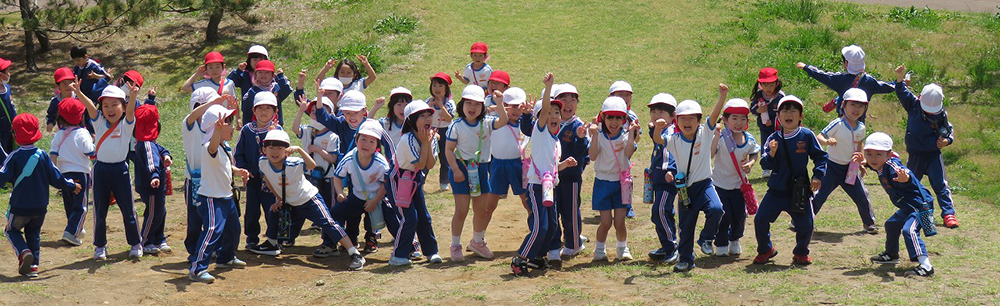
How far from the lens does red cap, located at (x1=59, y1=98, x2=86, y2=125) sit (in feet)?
27.7

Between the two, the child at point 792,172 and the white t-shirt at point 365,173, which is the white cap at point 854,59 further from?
the white t-shirt at point 365,173

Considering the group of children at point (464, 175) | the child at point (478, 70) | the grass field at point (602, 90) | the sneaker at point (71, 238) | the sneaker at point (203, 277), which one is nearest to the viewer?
the grass field at point (602, 90)

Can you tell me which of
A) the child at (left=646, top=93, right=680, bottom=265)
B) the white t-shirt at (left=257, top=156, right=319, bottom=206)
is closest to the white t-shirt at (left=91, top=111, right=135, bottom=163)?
the white t-shirt at (left=257, top=156, right=319, bottom=206)

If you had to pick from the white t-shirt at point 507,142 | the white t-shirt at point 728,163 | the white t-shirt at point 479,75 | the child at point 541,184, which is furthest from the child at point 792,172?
the white t-shirt at point 479,75

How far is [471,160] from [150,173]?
9.26 ft

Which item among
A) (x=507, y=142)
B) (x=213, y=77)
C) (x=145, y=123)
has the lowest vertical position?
(x=507, y=142)

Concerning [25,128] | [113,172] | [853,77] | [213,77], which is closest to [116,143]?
[113,172]

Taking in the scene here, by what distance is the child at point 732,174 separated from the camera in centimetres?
839

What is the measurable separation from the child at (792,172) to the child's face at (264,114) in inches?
168

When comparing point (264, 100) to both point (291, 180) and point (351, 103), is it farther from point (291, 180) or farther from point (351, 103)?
point (351, 103)

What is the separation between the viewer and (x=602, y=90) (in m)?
16.4

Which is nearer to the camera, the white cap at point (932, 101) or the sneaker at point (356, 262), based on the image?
the sneaker at point (356, 262)

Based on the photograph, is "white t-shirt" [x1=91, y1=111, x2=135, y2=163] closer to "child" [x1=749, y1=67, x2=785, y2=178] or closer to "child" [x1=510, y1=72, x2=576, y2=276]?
"child" [x1=510, y1=72, x2=576, y2=276]

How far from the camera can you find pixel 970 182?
12133 mm
